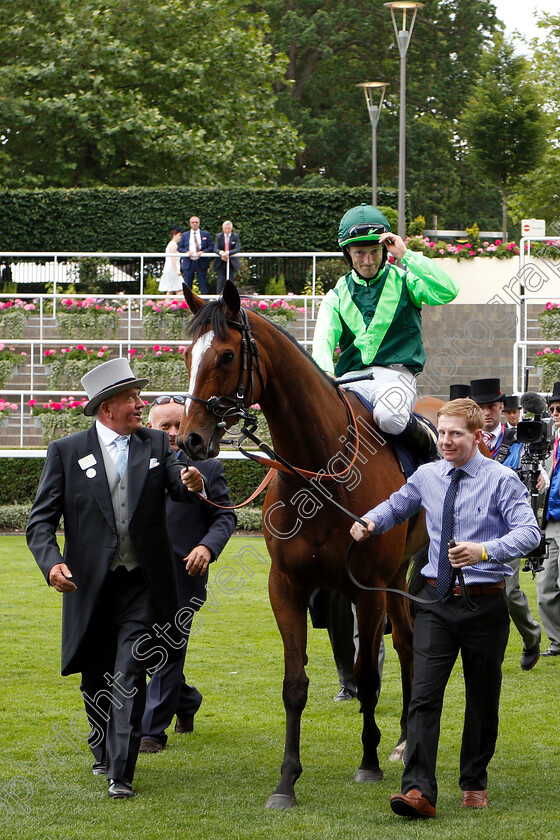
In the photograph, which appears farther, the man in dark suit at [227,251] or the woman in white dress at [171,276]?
the woman in white dress at [171,276]

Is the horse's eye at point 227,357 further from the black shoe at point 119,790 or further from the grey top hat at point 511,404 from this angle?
the grey top hat at point 511,404

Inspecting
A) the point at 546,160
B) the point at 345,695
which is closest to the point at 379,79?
the point at 546,160

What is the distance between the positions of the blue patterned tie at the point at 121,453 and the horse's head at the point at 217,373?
2.41 ft

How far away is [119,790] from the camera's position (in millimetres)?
4582

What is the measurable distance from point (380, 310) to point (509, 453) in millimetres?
2460

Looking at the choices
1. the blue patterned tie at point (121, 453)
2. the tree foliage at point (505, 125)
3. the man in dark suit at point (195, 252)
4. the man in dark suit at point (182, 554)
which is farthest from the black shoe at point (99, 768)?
the tree foliage at point (505, 125)

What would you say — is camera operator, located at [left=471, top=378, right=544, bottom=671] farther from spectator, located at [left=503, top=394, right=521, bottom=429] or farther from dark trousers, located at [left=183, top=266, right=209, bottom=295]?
dark trousers, located at [left=183, top=266, right=209, bottom=295]

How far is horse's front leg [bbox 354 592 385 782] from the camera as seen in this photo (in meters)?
4.91

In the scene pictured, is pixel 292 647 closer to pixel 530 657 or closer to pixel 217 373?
pixel 217 373

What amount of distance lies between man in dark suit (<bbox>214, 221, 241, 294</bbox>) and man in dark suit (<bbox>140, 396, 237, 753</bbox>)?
12205 millimetres

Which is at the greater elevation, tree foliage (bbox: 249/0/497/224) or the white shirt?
tree foliage (bbox: 249/0/497/224)

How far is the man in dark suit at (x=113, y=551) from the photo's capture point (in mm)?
4684

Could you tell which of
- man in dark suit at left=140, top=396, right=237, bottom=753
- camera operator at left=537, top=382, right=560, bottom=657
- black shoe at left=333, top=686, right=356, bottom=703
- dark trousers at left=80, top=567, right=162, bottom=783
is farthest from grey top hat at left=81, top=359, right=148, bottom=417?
camera operator at left=537, top=382, right=560, bottom=657

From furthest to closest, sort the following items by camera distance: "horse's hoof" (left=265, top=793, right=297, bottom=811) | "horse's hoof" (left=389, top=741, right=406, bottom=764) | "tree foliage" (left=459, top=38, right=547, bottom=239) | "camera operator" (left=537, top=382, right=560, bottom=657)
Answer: "tree foliage" (left=459, top=38, right=547, bottom=239) → "camera operator" (left=537, top=382, right=560, bottom=657) → "horse's hoof" (left=389, top=741, right=406, bottom=764) → "horse's hoof" (left=265, top=793, right=297, bottom=811)
